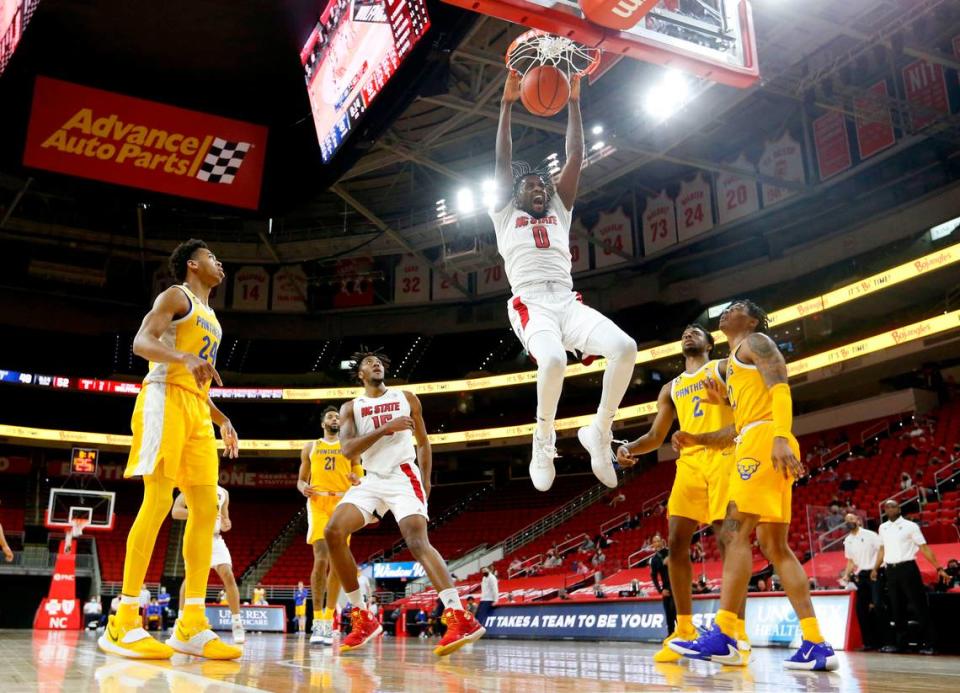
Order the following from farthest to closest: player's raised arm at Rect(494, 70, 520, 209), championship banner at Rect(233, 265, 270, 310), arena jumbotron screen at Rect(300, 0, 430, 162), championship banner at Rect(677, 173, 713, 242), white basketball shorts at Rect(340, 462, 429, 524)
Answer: championship banner at Rect(233, 265, 270, 310) → championship banner at Rect(677, 173, 713, 242) → arena jumbotron screen at Rect(300, 0, 430, 162) → white basketball shorts at Rect(340, 462, 429, 524) → player's raised arm at Rect(494, 70, 520, 209)

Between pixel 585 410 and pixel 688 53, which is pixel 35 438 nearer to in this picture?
pixel 585 410

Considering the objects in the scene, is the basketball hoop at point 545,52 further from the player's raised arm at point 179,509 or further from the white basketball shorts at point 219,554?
the white basketball shorts at point 219,554

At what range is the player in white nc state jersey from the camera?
5480 millimetres

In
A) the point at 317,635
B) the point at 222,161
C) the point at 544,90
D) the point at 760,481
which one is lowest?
the point at 317,635

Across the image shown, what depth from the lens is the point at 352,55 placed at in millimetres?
10523

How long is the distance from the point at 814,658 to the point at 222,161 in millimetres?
10716

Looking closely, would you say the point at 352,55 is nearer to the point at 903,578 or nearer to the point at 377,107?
the point at 377,107

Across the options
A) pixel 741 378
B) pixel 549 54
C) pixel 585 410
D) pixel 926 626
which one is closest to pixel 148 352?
pixel 741 378

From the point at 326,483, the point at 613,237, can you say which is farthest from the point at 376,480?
the point at 613,237

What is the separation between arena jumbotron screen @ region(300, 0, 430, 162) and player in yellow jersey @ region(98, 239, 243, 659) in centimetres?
575

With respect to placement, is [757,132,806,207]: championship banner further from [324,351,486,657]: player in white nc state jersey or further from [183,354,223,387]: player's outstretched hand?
[183,354,223,387]: player's outstretched hand

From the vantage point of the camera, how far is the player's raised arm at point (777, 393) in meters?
4.27

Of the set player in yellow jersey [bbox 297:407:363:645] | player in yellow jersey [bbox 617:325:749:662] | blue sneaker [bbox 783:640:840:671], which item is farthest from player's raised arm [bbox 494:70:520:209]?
player in yellow jersey [bbox 297:407:363:645]

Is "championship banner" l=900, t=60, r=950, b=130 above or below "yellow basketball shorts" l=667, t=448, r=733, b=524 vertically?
above
